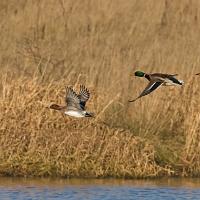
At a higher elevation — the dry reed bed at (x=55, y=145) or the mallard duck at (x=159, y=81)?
the mallard duck at (x=159, y=81)

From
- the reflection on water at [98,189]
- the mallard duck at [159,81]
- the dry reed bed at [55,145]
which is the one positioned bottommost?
the reflection on water at [98,189]

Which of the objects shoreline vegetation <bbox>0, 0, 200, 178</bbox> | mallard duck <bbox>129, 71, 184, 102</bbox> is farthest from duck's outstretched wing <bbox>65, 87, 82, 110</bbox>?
Answer: shoreline vegetation <bbox>0, 0, 200, 178</bbox>

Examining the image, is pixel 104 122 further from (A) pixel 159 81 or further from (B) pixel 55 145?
(A) pixel 159 81

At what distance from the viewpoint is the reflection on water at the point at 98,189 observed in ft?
57.0

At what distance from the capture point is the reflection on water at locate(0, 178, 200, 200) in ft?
57.0

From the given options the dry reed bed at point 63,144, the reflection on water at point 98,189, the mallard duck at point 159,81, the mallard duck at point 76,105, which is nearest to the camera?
the mallard duck at point 159,81

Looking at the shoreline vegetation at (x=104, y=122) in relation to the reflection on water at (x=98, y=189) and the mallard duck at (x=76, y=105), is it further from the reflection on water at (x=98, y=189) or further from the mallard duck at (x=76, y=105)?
the mallard duck at (x=76, y=105)

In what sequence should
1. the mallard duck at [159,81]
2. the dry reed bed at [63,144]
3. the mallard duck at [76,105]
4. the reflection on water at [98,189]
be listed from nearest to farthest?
the mallard duck at [159,81] → the mallard duck at [76,105] → the reflection on water at [98,189] → the dry reed bed at [63,144]

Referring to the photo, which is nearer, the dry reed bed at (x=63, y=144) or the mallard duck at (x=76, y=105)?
the mallard duck at (x=76, y=105)

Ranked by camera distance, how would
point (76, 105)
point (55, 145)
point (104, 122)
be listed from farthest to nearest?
point (104, 122)
point (55, 145)
point (76, 105)

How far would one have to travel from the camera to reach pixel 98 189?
17734 millimetres

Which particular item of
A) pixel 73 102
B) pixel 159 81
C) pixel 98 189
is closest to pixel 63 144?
pixel 98 189

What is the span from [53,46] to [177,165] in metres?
7.17

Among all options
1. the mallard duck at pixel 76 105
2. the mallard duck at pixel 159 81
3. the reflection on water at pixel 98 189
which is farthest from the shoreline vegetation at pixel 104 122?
the mallard duck at pixel 159 81
